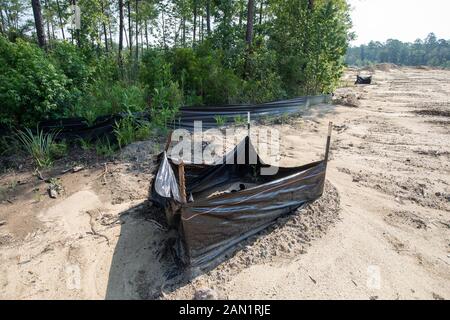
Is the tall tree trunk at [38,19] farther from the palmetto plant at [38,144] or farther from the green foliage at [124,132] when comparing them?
the green foliage at [124,132]

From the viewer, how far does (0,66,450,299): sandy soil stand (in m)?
2.50

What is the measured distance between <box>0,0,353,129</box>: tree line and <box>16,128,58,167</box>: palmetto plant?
0.31m

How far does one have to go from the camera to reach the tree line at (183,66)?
5270 millimetres

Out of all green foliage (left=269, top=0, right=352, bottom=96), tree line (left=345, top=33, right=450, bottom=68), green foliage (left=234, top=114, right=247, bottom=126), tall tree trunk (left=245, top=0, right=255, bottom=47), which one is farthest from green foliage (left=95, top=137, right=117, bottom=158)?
tree line (left=345, top=33, right=450, bottom=68)

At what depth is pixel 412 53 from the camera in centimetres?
6944

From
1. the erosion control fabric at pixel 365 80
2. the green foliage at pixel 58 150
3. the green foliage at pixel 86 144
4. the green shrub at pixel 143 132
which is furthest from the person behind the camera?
the erosion control fabric at pixel 365 80

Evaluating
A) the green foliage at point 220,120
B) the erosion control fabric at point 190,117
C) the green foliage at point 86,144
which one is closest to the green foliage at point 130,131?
the erosion control fabric at point 190,117

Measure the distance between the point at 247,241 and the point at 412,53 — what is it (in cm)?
8488

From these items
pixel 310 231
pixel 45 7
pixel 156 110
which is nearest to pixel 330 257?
pixel 310 231

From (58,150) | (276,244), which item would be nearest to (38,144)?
(58,150)

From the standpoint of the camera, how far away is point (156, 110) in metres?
6.19

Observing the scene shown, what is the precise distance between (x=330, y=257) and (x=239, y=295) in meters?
1.03

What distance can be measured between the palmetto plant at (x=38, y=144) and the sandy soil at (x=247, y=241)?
33 centimetres

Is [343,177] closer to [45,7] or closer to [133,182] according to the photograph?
[133,182]
